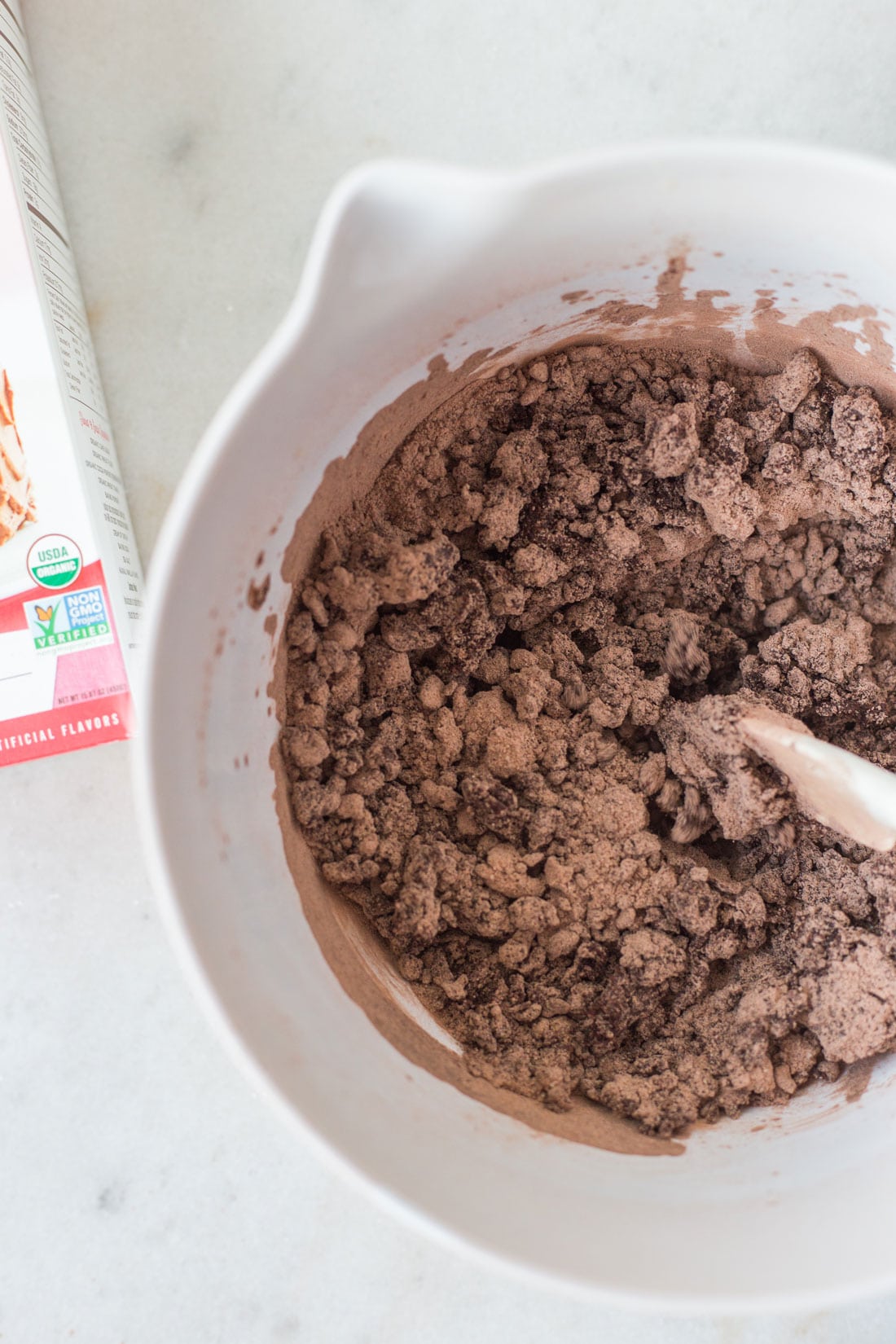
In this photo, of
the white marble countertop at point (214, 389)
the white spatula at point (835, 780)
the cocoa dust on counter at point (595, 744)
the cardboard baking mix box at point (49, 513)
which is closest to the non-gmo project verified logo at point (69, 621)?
the cardboard baking mix box at point (49, 513)

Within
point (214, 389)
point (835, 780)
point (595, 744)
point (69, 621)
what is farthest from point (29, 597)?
point (835, 780)

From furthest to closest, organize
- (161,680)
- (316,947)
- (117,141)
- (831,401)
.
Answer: (117,141) < (831,401) < (316,947) < (161,680)

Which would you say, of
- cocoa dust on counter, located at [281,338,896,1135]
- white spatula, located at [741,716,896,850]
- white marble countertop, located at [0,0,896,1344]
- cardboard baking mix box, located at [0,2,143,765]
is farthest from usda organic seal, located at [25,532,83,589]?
white spatula, located at [741,716,896,850]

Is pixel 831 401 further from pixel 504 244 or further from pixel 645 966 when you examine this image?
pixel 645 966

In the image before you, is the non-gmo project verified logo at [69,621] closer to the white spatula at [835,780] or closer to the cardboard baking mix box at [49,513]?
the cardboard baking mix box at [49,513]

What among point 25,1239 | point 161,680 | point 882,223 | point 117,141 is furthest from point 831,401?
point 25,1239
